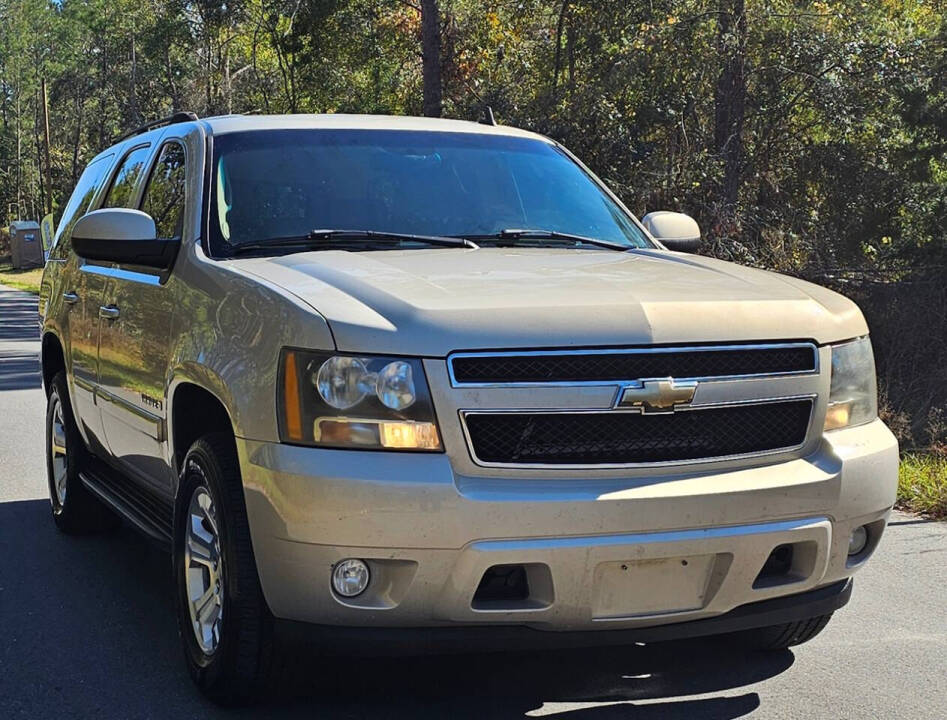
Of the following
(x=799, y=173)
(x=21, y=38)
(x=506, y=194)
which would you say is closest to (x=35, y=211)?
(x=21, y=38)

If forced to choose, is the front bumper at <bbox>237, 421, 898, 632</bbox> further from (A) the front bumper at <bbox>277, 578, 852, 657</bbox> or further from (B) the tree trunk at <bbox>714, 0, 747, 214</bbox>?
(B) the tree trunk at <bbox>714, 0, 747, 214</bbox>

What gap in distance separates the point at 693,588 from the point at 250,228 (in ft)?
6.91

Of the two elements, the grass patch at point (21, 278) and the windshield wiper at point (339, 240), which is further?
the grass patch at point (21, 278)

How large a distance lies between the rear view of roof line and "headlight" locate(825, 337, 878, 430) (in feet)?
7.22

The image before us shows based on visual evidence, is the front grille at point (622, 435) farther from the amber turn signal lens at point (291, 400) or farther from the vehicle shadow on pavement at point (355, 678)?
the vehicle shadow on pavement at point (355, 678)

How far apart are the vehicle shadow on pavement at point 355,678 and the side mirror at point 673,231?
176cm

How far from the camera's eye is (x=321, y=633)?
3.54 m

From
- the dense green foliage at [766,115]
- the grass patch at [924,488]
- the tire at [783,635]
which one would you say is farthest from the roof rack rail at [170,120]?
the dense green foliage at [766,115]

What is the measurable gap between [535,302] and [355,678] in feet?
4.98

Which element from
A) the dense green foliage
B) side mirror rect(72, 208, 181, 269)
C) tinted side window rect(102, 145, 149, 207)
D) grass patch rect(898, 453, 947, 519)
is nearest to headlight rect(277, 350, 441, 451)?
side mirror rect(72, 208, 181, 269)

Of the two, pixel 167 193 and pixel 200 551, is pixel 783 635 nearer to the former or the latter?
pixel 200 551

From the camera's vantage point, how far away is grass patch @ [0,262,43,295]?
41.6m

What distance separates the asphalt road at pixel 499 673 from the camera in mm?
4027

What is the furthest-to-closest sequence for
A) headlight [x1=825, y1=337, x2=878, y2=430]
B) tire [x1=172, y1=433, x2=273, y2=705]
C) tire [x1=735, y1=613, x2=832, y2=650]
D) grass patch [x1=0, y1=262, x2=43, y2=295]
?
1. grass patch [x1=0, y1=262, x2=43, y2=295]
2. tire [x1=735, y1=613, x2=832, y2=650]
3. headlight [x1=825, y1=337, x2=878, y2=430]
4. tire [x1=172, y1=433, x2=273, y2=705]
